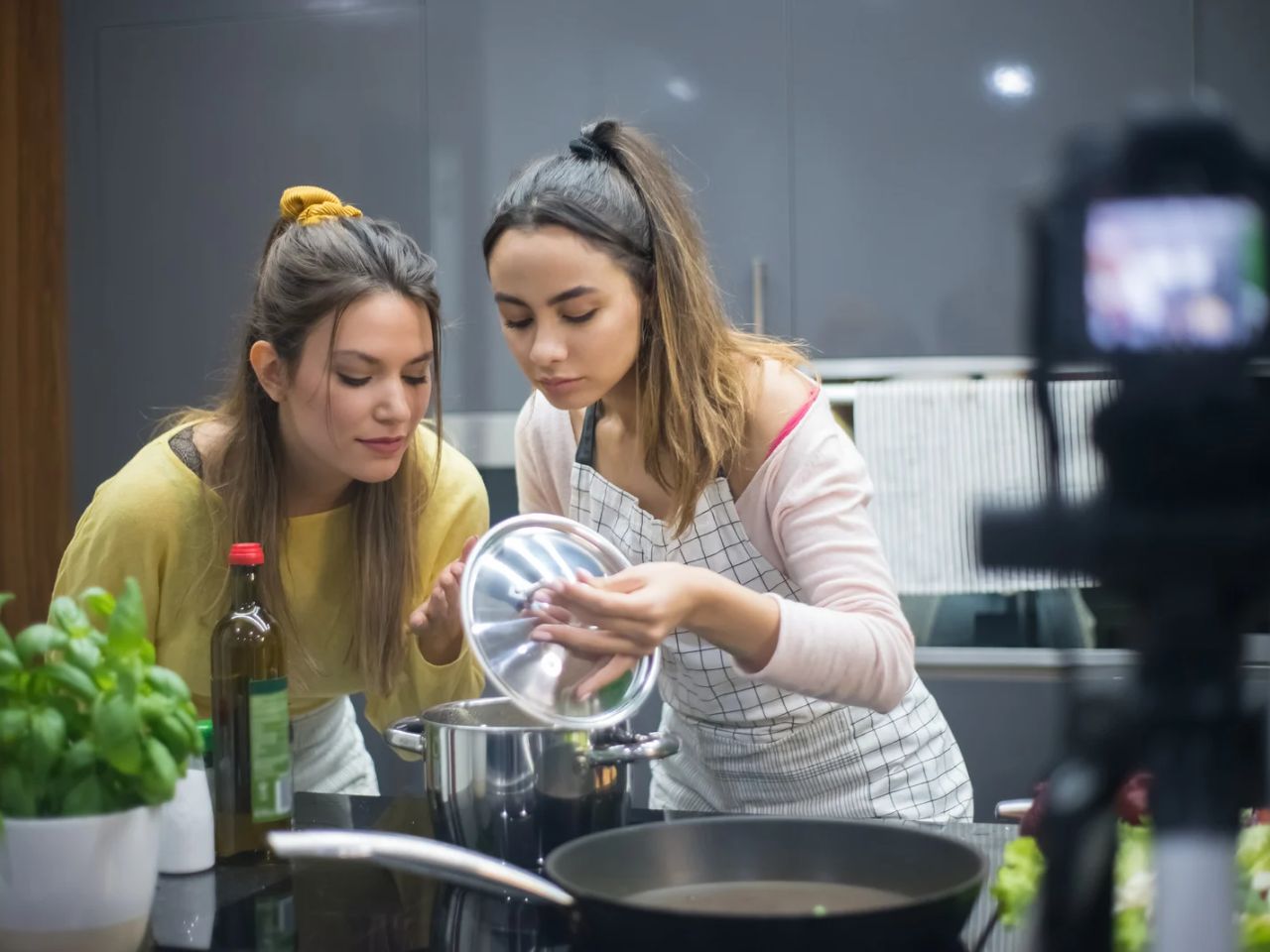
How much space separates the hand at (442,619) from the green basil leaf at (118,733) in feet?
1.55

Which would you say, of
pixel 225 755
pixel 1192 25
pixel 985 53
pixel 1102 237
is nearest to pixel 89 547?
pixel 225 755

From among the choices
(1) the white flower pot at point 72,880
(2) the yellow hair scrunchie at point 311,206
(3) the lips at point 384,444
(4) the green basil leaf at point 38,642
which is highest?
(2) the yellow hair scrunchie at point 311,206

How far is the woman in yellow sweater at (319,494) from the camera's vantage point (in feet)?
4.78

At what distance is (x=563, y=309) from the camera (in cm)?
135

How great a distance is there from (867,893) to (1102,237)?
516 millimetres

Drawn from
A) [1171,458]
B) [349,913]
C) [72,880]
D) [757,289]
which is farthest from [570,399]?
[757,289]

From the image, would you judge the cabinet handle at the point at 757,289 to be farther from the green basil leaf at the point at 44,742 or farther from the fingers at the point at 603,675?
the green basil leaf at the point at 44,742

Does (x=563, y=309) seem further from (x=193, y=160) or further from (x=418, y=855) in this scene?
(x=193, y=160)

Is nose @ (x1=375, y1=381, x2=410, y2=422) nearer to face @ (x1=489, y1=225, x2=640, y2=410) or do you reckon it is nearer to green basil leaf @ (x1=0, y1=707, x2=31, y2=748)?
face @ (x1=489, y1=225, x2=640, y2=410)

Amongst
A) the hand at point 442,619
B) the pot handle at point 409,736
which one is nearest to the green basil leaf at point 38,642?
the pot handle at point 409,736

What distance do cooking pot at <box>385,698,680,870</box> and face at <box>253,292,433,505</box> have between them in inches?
20.0

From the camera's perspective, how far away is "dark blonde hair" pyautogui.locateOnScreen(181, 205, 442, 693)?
58.2 inches

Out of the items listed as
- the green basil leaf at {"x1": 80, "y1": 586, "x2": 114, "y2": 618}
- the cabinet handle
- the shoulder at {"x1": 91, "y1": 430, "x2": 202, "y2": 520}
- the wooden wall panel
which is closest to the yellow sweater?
the shoulder at {"x1": 91, "y1": 430, "x2": 202, "y2": 520}

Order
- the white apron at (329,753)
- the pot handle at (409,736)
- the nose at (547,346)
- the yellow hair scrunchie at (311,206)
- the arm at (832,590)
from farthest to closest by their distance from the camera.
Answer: the white apron at (329,753) → the yellow hair scrunchie at (311,206) → the nose at (547,346) → the arm at (832,590) → the pot handle at (409,736)
